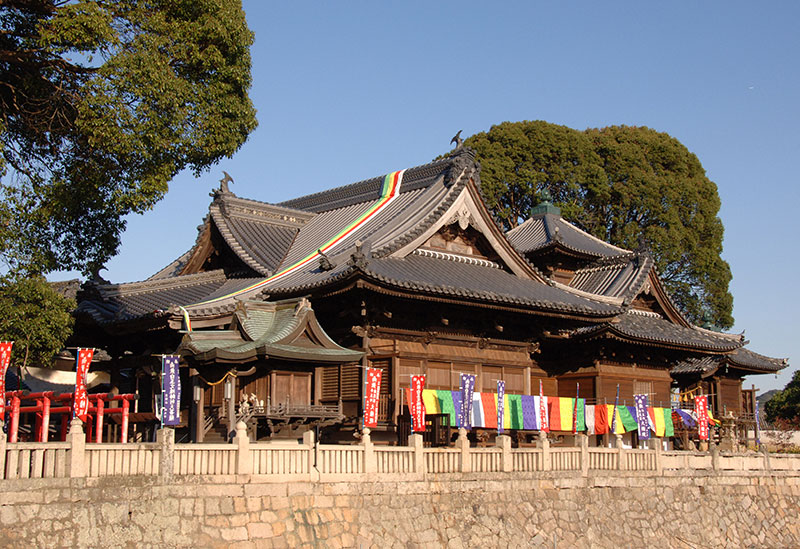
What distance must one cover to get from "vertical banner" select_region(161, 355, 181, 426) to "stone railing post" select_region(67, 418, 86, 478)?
3.35 m

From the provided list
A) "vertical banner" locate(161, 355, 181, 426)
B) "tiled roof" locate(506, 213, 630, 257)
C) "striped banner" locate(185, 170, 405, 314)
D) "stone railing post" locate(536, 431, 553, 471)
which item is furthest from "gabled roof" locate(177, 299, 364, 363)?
"tiled roof" locate(506, 213, 630, 257)

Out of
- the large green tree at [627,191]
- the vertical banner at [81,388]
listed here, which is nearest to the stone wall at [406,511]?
the vertical banner at [81,388]

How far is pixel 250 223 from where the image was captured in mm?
29406

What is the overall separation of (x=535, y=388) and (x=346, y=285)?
10.2 metres

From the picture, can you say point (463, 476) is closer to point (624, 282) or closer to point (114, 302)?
point (114, 302)

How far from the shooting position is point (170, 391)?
1678cm

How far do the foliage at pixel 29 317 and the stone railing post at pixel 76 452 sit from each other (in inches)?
168

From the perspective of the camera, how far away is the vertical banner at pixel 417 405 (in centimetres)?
2012

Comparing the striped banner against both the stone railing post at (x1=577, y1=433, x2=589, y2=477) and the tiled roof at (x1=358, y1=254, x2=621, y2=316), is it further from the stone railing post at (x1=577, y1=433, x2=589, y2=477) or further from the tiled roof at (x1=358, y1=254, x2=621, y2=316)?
the stone railing post at (x1=577, y1=433, x2=589, y2=477)

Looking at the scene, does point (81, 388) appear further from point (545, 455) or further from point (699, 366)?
point (699, 366)

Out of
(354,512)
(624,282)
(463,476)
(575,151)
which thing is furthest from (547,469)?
(575,151)

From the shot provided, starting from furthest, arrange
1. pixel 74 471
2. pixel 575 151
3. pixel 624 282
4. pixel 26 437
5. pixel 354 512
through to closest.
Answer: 1. pixel 575 151
2. pixel 624 282
3. pixel 26 437
4. pixel 354 512
5. pixel 74 471

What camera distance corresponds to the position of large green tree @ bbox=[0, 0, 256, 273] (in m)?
16.5

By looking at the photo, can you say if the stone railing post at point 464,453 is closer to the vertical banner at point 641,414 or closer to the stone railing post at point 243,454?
the stone railing post at point 243,454
